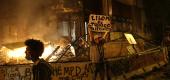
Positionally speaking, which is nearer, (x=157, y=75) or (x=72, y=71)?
(x=72, y=71)

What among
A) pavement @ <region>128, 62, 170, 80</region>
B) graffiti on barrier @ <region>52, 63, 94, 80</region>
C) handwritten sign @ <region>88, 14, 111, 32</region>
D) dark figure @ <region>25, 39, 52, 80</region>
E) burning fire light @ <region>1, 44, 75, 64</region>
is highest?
handwritten sign @ <region>88, 14, 111, 32</region>

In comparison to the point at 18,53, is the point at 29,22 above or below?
above

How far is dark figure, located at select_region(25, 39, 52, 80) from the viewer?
5031mm

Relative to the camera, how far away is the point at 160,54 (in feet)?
55.1

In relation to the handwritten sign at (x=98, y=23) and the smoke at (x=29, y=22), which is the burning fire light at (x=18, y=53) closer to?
the smoke at (x=29, y=22)

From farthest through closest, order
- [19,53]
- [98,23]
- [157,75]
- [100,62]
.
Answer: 1. [19,53]
2. [157,75]
3. [100,62]
4. [98,23]

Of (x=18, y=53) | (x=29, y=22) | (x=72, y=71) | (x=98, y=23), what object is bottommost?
(x=72, y=71)

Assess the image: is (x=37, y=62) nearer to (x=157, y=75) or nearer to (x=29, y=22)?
(x=157, y=75)

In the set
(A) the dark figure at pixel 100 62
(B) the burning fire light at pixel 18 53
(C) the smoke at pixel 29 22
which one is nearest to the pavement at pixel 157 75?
(A) the dark figure at pixel 100 62

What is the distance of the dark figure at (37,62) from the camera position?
5.03 metres

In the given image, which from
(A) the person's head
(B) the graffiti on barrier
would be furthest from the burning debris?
(A) the person's head

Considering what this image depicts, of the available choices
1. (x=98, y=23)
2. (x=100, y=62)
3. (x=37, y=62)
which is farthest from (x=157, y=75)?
(x=37, y=62)

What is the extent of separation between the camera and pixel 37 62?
199 inches

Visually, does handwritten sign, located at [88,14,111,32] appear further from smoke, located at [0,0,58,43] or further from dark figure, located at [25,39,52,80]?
smoke, located at [0,0,58,43]
